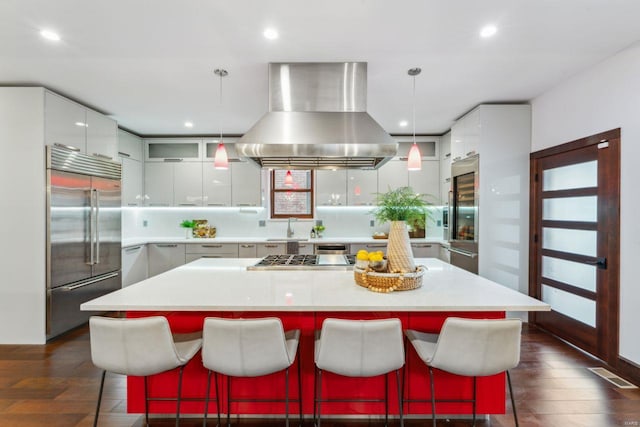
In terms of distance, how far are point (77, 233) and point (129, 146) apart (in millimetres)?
1943

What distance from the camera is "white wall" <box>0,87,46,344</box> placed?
346 cm

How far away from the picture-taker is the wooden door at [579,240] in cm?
294

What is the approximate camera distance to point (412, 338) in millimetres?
2031

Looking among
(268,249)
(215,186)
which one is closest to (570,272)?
(268,249)

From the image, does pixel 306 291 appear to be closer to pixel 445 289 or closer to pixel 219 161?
pixel 445 289

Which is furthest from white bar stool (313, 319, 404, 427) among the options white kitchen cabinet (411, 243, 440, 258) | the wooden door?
white kitchen cabinet (411, 243, 440, 258)

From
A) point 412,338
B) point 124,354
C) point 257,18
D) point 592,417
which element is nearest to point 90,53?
point 257,18

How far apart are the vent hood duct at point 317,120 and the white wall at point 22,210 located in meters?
2.33

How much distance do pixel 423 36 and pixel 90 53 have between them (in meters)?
2.65

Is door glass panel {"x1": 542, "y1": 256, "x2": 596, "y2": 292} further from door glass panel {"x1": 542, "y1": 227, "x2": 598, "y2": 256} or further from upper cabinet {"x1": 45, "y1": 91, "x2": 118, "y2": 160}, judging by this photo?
upper cabinet {"x1": 45, "y1": 91, "x2": 118, "y2": 160}

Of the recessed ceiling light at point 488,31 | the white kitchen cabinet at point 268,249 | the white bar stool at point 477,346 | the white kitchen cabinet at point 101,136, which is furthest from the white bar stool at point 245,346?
the white kitchen cabinet at point 268,249

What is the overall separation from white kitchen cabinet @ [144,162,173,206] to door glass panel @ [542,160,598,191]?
532cm

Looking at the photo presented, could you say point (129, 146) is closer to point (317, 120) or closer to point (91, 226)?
point (91, 226)

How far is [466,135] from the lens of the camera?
14.9 ft
